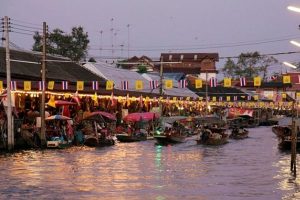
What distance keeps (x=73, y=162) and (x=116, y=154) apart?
5919 mm

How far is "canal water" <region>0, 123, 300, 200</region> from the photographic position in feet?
74.1

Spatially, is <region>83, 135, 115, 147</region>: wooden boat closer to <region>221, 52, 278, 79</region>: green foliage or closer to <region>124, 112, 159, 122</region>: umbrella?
<region>124, 112, 159, 122</region>: umbrella

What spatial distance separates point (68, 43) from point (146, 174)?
60.3m

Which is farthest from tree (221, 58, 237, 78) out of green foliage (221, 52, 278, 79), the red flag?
the red flag

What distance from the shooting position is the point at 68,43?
8644cm

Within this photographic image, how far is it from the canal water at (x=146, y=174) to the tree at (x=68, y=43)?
44.2 metres

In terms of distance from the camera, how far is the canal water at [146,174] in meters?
22.6

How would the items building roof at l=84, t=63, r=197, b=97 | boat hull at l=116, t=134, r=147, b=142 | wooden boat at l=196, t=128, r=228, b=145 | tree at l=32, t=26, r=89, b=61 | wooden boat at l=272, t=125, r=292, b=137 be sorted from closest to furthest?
1. wooden boat at l=272, t=125, r=292, b=137
2. wooden boat at l=196, t=128, r=228, b=145
3. boat hull at l=116, t=134, r=147, b=142
4. building roof at l=84, t=63, r=197, b=97
5. tree at l=32, t=26, r=89, b=61

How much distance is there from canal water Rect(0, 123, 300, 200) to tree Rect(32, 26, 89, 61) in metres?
44.2

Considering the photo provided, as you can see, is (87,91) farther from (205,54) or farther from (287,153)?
(205,54)

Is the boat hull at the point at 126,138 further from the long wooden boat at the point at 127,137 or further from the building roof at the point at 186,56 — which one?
the building roof at the point at 186,56

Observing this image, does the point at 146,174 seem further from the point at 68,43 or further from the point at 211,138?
the point at 68,43

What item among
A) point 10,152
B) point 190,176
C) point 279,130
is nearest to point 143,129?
point 279,130

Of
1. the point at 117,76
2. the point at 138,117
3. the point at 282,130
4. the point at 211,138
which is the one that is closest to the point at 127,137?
the point at 138,117
